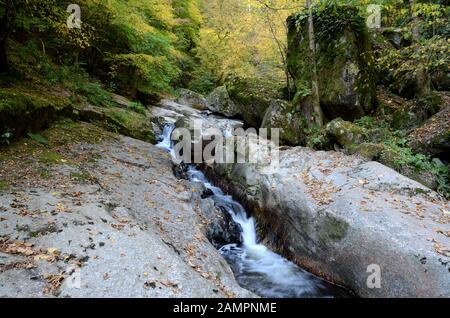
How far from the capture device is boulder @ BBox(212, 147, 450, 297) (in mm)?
5305

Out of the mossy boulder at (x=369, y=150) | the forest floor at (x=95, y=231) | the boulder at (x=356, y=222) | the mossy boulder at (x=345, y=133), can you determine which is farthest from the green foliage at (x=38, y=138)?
the mossy boulder at (x=369, y=150)

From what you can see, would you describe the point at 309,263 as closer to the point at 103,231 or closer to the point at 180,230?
the point at 180,230

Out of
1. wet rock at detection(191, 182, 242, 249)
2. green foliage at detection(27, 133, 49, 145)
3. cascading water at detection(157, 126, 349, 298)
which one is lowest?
cascading water at detection(157, 126, 349, 298)

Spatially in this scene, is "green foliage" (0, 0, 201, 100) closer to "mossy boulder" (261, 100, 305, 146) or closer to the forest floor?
the forest floor

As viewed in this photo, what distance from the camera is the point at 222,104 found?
19.4 m

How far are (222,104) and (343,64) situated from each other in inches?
334

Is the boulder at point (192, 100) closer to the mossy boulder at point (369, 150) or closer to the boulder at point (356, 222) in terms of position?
the boulder at point (356, 222)

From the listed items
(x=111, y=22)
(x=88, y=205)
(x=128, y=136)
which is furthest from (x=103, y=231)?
(x=111, y=22)

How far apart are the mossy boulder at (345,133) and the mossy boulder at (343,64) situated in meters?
1.93

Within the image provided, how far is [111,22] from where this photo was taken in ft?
46.5

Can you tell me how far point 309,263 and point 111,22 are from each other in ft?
42.6

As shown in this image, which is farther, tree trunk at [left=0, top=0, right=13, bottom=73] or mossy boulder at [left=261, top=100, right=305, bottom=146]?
mossy boulder at [left=261, top=100, right=305, bottom=146]

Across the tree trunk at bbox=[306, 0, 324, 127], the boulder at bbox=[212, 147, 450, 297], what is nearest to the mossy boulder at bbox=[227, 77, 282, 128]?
the tree trunk at bbox=[306, 0, 324, 127]

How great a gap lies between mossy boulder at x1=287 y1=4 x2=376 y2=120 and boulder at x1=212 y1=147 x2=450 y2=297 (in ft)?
11.4
